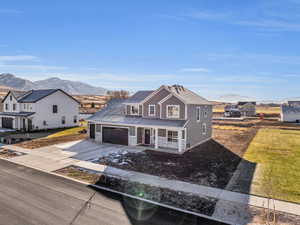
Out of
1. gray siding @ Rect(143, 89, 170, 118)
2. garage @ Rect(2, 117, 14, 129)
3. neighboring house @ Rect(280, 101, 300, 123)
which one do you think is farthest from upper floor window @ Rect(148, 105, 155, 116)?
neighboring house @ Rect(280, 101, 300, 123)

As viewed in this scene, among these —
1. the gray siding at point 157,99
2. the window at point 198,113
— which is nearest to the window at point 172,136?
the gray siding at point 157,99

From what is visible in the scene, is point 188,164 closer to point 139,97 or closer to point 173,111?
point 173,111

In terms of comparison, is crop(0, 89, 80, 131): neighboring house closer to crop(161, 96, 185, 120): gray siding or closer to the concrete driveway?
the concrete driveway

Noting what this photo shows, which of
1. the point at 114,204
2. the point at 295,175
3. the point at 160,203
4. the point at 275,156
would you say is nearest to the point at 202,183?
the point at 160,203

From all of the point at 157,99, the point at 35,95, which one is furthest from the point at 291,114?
the point at 35,95

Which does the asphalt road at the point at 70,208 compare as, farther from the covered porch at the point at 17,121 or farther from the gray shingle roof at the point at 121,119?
the covered porch at the point at 17,121

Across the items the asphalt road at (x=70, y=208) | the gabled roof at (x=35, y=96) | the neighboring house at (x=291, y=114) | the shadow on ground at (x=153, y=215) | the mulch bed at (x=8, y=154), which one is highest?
the gabled roof at (x=35, y=96)
